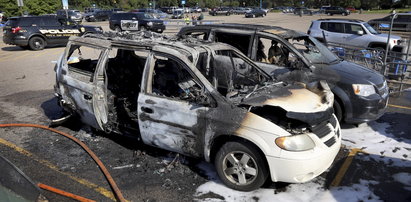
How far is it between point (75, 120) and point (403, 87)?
343 inches

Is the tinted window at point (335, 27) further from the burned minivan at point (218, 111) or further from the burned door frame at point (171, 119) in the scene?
the burned door frame at point (171, 119)

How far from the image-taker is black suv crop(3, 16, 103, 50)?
52.6 feet

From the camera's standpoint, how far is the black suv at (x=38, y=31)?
52.6 feet

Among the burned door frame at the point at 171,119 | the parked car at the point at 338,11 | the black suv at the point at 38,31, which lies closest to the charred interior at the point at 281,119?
the burned door frame at the point at 171,119

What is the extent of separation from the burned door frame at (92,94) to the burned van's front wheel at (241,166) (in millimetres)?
2065

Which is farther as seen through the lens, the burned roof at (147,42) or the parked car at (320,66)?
the parked car at (320,66)

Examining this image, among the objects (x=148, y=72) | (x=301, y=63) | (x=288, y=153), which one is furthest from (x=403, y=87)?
(x=148, y=72)

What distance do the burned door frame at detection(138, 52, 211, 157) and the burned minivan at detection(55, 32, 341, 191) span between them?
13 millimetres

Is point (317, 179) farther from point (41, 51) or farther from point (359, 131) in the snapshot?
point (41, 51)

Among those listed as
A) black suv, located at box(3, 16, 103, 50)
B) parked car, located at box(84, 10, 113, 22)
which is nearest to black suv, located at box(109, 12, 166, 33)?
black suv, located at box(3, 16, 103, 50)

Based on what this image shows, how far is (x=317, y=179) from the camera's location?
4164 millimetres

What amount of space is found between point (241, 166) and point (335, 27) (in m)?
12.0

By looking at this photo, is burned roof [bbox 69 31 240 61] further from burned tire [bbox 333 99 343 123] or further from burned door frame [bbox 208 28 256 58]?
burned tire [bbox 333 99 343 123]

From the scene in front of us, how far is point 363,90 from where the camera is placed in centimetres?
545
